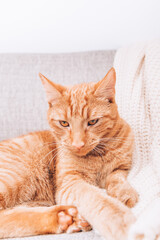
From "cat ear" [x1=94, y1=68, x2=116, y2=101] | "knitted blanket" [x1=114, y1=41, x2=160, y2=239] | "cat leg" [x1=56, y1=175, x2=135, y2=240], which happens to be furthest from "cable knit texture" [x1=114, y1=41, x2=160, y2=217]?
"cat ear" [x1=94, y1=68, x2=116, y2=101]

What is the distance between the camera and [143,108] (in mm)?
1376

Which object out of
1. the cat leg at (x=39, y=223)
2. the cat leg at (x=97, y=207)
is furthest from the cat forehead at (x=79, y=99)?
the cat leg at (x=39, y=223)

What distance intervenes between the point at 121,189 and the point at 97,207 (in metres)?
0.18

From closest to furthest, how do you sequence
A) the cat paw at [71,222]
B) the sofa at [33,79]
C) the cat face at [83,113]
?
the cat paw at [71,222] < the cat face at [83,113] < the sofa at [33,79]

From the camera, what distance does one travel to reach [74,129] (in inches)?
44.6

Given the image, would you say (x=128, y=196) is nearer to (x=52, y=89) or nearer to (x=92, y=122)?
(x=92, y=122)

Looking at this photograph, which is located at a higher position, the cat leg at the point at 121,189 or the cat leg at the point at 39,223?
the cat leg at the point at 121,189

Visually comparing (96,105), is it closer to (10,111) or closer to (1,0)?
(10,111)

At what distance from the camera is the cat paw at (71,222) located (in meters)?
0.97

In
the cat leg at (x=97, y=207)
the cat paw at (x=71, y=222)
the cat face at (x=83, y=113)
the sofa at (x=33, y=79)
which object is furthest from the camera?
the sofa at (x=33, y=79)

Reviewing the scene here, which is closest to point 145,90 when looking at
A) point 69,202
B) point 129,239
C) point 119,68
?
point 119,68

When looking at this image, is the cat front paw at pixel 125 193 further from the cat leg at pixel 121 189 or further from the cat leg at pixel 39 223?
the cat leg at pixel 39 223

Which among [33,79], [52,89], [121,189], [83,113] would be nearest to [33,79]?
[33,79]

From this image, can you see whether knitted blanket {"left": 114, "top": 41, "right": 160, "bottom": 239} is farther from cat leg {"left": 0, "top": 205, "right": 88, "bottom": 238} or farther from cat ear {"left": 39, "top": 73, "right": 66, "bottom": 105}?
cat ear {"left": 39, "top": 73, "right": 66, "bottom": 105}
